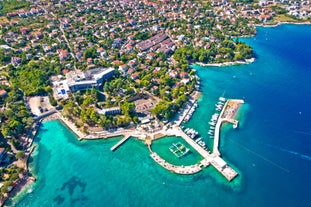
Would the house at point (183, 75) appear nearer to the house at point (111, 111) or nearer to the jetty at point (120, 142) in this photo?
the house at point (111, 111)

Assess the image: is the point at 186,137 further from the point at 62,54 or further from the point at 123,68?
the point at 62,54

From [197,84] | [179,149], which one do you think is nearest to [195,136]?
[179,149]

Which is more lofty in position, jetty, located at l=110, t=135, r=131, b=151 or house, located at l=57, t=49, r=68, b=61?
house, located at l=57, t=49, r=68, b=61

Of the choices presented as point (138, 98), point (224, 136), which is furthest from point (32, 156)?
point (224, 136)

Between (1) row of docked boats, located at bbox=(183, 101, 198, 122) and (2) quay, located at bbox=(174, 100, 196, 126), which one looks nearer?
(2) quay, located at bbox=(174, 100, 196, 126)

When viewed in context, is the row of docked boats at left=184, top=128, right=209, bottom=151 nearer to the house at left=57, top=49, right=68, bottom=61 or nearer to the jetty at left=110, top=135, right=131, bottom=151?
the jetty at left=110, top=135, right=131, bottom=151

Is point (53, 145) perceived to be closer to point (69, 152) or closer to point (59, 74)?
point (69, 152)

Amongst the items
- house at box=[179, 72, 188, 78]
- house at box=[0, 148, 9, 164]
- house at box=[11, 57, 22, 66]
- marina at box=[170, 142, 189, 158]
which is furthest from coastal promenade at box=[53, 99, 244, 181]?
house at box=[11, 57, 22, 66]

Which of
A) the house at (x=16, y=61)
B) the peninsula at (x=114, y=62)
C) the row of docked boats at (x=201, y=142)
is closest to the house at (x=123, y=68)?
the peninsula at (x=114, y=62)
